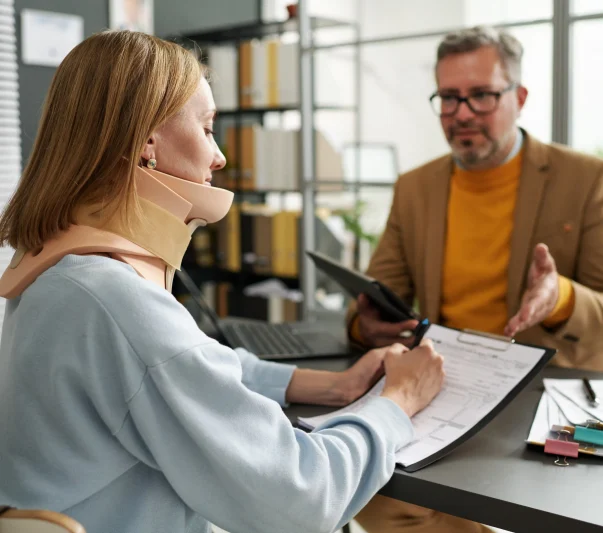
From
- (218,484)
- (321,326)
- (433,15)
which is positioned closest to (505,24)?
(433,15)

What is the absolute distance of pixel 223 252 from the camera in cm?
452

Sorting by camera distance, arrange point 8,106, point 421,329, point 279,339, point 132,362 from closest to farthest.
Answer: point 132,362 → point 421,329 → point 279,339 → point 8,106

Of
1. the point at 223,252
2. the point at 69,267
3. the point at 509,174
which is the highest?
the point at 509,174

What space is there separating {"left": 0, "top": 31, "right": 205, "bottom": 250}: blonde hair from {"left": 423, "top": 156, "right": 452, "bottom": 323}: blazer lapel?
1202mm

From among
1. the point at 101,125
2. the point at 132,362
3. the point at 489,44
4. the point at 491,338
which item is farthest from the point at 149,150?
the point at 489,44

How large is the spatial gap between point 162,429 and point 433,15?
341cm

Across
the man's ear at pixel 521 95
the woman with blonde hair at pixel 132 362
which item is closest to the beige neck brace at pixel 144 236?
the woman with blonde hair at pixel 132 362

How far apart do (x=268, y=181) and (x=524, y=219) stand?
2405 mm

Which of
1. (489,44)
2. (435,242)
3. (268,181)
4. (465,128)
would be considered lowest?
(435,242)

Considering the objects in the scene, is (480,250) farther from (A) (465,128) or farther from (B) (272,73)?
(B) (272,73)

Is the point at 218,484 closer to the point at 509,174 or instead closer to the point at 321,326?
Result: the point at 321,326

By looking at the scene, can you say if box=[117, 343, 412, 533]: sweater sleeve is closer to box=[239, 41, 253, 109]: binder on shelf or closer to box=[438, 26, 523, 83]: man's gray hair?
box=[438, 26, 523, 83]: man's gray hair

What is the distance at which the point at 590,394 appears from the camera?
1255 millimetres

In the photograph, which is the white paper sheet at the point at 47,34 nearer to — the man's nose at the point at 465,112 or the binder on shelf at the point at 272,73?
the binder on shelf at the point at 272,73
